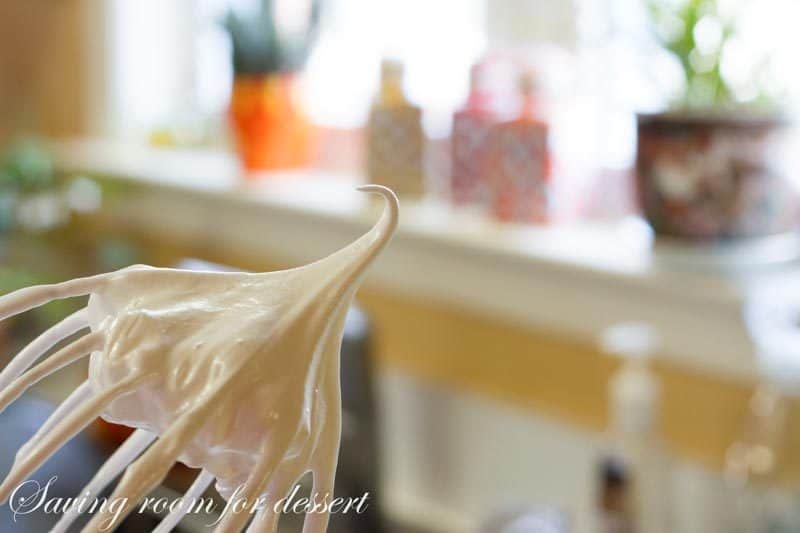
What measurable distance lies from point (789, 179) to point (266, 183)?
2.30 feet

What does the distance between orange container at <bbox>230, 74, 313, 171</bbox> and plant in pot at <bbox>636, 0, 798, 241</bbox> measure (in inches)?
22.5

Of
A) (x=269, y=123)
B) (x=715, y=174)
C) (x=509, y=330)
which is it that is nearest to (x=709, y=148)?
(x=715, y=174)

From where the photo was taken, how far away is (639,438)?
90 cm

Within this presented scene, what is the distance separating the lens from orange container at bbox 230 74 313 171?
51.1 inches

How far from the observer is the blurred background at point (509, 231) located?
33.2 inches

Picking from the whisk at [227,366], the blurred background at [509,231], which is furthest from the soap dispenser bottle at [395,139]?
the whisk at [227,366]

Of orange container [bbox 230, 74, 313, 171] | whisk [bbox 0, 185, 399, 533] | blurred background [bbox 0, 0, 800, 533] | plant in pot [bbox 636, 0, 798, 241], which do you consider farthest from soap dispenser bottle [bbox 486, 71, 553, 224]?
whisk [bbox 0, 185, 399, 533]

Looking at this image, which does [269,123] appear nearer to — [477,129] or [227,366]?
[477,129]

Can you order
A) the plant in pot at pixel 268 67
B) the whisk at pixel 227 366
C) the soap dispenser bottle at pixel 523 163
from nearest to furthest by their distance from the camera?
the whisk at pixel 227 366 → the soap dispenser bottle at pixel 523 163 → the plant in pot at pixel 268 67

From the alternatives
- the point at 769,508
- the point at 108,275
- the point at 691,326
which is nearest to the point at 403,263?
the point at 691,326

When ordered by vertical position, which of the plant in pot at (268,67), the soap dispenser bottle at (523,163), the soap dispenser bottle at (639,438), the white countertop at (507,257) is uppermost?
the plant in pot at (268,67)

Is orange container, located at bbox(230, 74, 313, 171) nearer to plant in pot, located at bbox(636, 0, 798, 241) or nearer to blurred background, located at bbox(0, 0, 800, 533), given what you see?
blurred background, located at bbox(0, 0, 800, 533)

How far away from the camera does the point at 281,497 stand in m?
0.20

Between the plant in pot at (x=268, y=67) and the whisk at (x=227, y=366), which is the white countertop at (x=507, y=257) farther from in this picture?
the whisk at (x=227, y=366)
